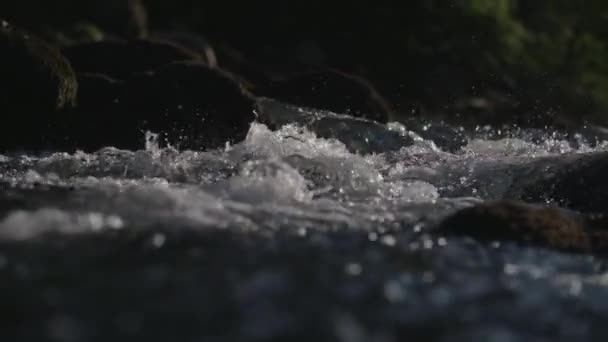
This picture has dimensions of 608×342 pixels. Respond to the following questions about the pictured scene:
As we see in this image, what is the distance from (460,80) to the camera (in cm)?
1738

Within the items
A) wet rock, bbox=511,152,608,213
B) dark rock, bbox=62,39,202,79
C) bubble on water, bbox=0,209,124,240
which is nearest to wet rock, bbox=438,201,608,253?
wet rock, bbox=511,152,608,213

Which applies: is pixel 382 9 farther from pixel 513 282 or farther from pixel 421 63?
pixel 513 282

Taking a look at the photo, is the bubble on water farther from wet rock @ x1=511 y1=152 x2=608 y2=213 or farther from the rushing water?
wet rock @ x1=511 y1=152 x2=608 y2=213

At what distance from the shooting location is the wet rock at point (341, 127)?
9.05 metres

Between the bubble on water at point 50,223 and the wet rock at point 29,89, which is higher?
the wet rock at point 29,89

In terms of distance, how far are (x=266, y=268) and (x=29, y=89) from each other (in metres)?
5.31

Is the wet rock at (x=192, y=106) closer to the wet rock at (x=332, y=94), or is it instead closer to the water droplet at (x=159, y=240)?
the wet rock at (x=332, y=94)

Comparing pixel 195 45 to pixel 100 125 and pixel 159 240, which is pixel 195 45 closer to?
pixel 100 125

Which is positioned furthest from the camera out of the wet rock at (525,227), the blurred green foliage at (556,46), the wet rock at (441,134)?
the blurred green foliage at (556,46)

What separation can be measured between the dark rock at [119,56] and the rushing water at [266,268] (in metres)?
4.52

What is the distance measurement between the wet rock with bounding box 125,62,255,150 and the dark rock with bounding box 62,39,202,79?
6.05 feet

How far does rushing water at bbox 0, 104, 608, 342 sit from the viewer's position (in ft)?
10.1

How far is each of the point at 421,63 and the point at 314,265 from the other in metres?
14.5

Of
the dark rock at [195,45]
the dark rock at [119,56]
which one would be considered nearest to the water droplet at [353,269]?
the dark rock at [119,56]
